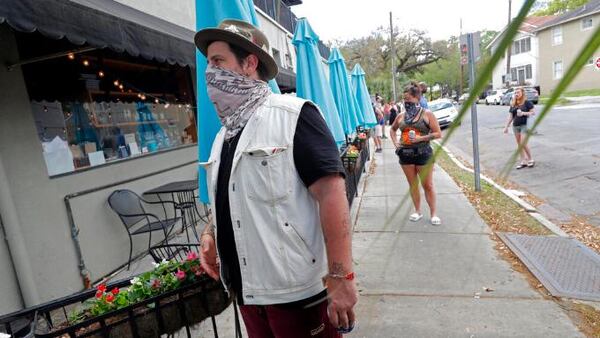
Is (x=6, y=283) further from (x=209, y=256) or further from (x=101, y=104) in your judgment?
(x=209, y=256)

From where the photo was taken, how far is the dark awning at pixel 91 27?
244 centimetres

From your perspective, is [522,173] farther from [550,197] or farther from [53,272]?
[53,272]

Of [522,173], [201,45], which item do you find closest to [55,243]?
[201,45]

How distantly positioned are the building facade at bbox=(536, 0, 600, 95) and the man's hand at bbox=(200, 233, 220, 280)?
A: 1649 mm

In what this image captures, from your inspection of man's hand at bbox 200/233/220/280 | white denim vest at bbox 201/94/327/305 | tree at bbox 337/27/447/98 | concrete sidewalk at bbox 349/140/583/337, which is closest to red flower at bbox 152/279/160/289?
man's hand at bbox 200/233/220/280

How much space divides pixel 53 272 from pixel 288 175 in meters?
3.39

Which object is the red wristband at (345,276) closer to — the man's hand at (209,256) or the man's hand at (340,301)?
the man's hand at (340,301)

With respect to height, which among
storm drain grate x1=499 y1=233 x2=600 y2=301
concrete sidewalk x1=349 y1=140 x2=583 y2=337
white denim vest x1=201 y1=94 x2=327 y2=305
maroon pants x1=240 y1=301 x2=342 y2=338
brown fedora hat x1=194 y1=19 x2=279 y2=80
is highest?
brown fedora hat x1=194 y1=19 x2=279 y2=80

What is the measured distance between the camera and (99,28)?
118 inches

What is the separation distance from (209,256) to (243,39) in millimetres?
1122

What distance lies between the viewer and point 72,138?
13.9 feet

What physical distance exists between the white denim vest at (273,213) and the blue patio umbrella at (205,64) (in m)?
1.36

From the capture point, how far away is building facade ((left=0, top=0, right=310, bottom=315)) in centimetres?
328

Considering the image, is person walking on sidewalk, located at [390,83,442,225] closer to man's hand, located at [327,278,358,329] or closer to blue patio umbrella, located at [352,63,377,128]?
man's hand, located at [327,278,358,329]
